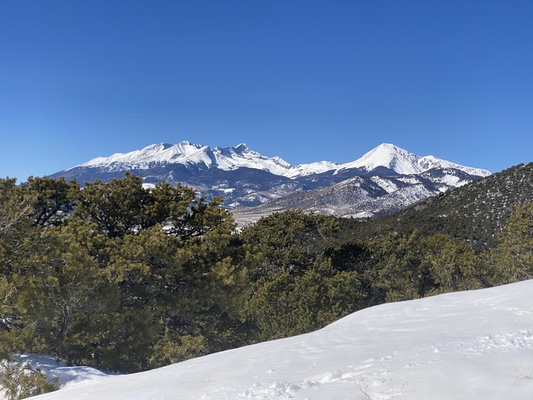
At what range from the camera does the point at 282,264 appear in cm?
2712

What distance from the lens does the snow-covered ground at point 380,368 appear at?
4.47m

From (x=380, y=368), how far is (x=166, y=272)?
37.2 ft

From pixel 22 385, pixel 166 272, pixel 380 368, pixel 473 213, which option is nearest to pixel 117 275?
pixel 166 272

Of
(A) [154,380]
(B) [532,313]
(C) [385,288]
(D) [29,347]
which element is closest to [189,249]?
(D) [29,347]

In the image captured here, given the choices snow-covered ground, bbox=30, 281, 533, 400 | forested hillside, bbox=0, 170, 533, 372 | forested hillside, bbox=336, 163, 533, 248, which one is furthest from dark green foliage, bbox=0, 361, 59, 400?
forested hillside, bbox=336, 163, 533, 248

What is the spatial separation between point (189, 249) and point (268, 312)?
37.1 ft

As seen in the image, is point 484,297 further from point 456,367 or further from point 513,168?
point 513,168

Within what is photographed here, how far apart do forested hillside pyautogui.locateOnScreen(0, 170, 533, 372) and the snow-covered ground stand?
592 centimetres

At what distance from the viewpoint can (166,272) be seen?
15.3m

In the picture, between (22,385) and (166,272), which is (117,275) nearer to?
(166,272)

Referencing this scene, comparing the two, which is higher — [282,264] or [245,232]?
[245,232]

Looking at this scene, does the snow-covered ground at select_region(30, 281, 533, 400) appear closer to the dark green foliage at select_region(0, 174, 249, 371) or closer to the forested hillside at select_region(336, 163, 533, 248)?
the dark green foliage at select_region(0, 174, 249, 371)

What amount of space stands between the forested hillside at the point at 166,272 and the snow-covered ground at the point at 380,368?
5924 mm

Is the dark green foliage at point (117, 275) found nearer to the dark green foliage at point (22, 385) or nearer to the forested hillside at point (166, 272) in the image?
the forested hillside at point (166, 272)
